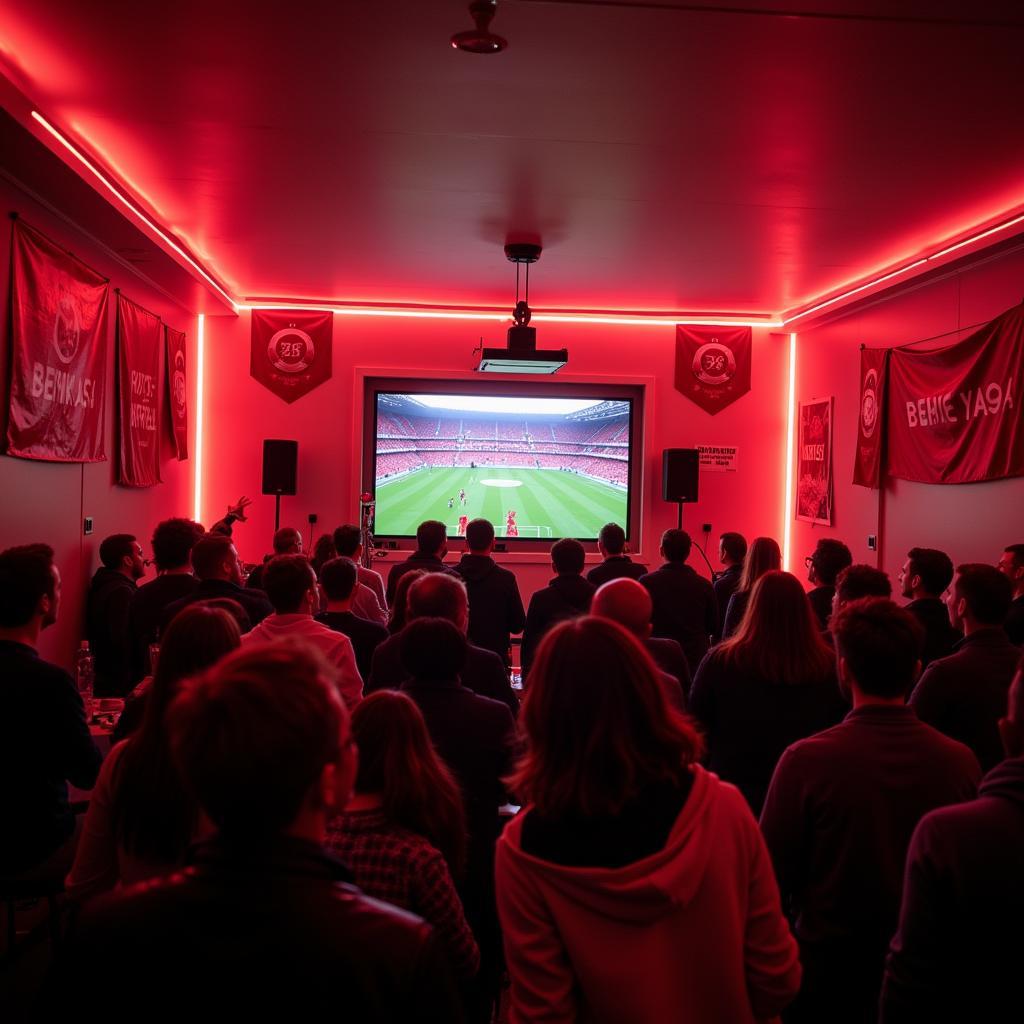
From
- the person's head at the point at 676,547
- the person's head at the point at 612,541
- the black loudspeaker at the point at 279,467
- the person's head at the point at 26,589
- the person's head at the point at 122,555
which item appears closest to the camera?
the person's head at the point at 26,589

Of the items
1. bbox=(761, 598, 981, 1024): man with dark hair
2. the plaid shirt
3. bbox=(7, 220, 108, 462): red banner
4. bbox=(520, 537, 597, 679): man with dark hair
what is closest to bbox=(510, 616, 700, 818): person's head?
the plaid shirt

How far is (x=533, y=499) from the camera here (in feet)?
32.4

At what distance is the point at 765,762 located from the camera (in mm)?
2842

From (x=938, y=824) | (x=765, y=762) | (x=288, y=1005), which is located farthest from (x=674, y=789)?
(x=765, y=762)

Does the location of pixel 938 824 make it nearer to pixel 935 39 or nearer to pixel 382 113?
pixel 935 39

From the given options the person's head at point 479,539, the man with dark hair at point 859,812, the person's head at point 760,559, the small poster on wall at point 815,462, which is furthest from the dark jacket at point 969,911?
the small poster on wall at point 815,462

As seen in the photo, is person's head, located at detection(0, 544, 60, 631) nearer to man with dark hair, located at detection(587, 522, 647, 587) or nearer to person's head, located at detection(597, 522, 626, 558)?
man with dark hair, located at detection(587, 522, 647, 587)

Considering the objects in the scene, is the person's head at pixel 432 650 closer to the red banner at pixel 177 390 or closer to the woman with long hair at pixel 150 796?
the woman with long hair at pixel 150 796

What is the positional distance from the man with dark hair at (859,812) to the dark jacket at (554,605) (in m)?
2.74

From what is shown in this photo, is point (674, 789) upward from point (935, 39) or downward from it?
downward

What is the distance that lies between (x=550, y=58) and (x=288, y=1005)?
3.69 metres

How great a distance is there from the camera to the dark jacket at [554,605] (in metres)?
4.83

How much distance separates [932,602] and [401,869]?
3.18 meters

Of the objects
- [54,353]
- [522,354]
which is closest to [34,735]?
[54,353]
